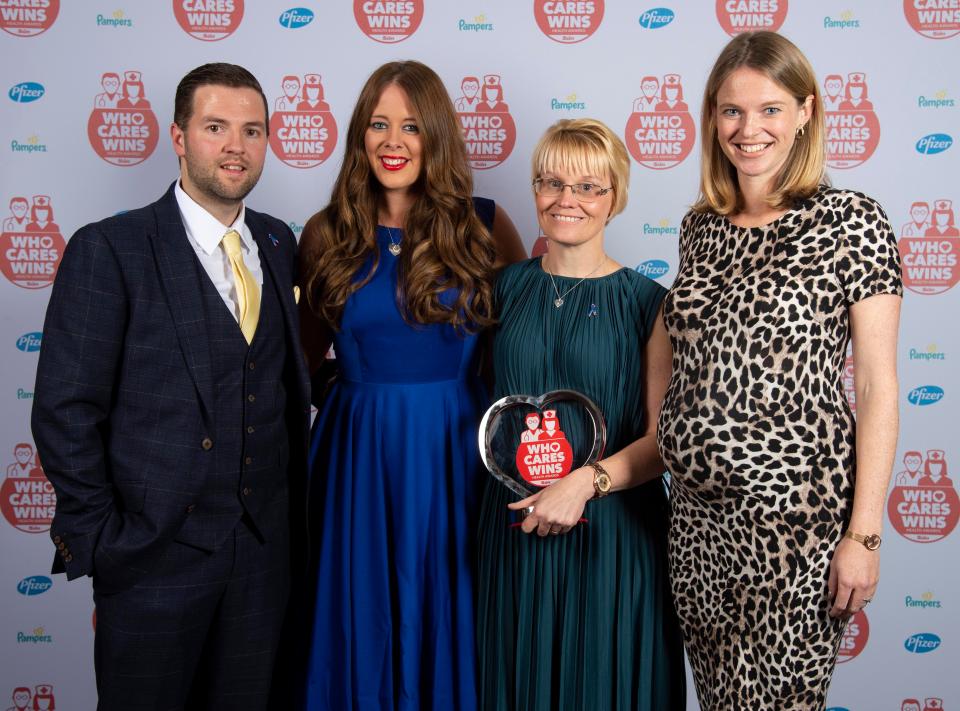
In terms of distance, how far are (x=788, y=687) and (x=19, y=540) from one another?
290 centimetres

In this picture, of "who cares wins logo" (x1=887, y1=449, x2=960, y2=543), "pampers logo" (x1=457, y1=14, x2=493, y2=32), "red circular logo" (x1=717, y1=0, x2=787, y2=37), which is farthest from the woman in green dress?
"who cares wins logo" (x1=887, y1=449, x2=960, y2=543)

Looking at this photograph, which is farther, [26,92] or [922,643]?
[922,643]

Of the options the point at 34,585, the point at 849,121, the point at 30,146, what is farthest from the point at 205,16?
the point at 849,121

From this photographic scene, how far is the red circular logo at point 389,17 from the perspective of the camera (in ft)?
10.5

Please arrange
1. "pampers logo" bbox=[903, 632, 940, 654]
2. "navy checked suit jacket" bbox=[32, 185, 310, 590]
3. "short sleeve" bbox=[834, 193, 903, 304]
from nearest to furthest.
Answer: "short sleeve" bbox=[834, 193, 903, 304], "navy checked suit jacket" bbox=[32, 185, 310, 590], "pampers logo" bbox=[903, 632, 940, 654]

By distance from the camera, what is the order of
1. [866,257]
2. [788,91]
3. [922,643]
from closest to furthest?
[866,257]
[788,91]
[922,643]

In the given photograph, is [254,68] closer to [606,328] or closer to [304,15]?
[304,15]

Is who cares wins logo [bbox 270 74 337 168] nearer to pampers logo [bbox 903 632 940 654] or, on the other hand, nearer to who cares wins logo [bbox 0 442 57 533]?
who cares wins logo [bbox 0 442 57 533]

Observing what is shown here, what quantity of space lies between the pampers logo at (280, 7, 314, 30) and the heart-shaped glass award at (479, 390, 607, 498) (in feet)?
6.13

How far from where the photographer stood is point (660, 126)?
323 centimetres

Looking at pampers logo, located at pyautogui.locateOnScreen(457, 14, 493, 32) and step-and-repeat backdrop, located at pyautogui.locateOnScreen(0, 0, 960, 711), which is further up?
pampers logo, located at pyautogui.locateOnScreen(457, 14, 493, 32)

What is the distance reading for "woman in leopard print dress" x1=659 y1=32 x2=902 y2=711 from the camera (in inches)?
70.4

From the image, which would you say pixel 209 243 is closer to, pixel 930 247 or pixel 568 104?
pixel 568 104

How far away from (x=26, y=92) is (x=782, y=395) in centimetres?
292
